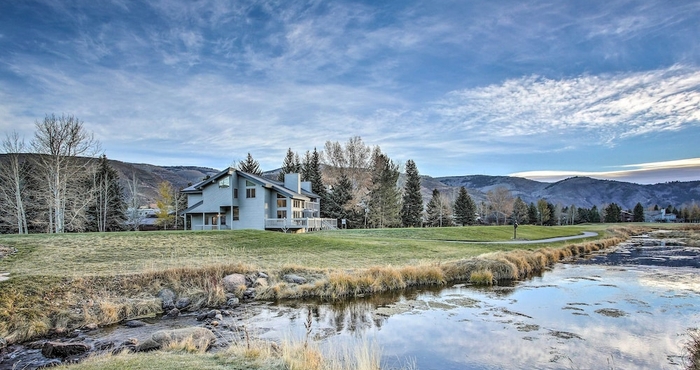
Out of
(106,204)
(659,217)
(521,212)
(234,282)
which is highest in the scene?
(106,204)

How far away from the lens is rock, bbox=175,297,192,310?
13.8 metres

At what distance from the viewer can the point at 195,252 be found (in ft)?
74.5

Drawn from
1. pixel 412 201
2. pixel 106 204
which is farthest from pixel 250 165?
pixel 412 201

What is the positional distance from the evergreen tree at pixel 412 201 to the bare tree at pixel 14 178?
163ft

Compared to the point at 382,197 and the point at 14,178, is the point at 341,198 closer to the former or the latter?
the point at 382,197

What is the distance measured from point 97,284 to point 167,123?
22481 millimetres

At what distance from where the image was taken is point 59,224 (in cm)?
3525

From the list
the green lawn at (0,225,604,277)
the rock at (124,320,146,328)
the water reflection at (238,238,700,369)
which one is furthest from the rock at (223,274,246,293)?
the rock at (124,320,146,328)

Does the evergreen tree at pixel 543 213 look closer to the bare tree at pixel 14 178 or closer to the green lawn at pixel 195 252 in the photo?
the green lawn at pixel 195 252

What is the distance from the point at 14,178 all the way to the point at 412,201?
2059 inches

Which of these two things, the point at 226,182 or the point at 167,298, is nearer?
the point at 167,298

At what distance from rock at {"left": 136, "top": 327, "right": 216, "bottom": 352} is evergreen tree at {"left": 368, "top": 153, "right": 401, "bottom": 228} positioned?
4843cm

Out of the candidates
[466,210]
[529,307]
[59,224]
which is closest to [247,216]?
[59,224]

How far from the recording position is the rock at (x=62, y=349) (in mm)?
9094
